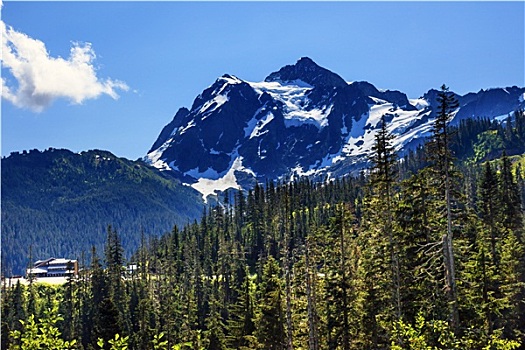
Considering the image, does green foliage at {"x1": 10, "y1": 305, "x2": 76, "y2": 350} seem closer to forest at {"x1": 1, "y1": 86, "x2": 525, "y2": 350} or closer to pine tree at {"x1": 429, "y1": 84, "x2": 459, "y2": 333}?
forest at {"x1": 1, "y1": 86, "x2": 525, "y2": 350}

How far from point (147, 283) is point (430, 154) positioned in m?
105

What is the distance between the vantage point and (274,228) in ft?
463

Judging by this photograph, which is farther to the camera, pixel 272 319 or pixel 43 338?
pixel 272 319

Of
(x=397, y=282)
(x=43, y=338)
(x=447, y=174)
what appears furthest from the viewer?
(x=397, y=282)

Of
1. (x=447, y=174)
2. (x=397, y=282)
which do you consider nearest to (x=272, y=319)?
(x=397, y=282)

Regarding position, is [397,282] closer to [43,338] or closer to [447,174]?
[447,174]

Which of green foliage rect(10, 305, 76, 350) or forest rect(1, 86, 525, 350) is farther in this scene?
forest rect(1, 86, 525, 350)

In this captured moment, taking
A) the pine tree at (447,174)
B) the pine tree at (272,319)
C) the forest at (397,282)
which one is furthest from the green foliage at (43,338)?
the pine tree at (272,319)

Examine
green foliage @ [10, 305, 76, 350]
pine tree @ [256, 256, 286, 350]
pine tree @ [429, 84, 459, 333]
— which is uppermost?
pine tree @ [429, 84, 459, 333]

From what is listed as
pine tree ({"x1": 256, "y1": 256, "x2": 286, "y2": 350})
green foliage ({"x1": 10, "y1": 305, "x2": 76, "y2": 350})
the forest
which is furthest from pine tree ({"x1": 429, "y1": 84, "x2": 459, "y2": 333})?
pine tree ({"x1": 256, "y1": 256, "x2": 286, "y2": 350})

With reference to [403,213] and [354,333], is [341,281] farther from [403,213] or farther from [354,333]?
[403,213]

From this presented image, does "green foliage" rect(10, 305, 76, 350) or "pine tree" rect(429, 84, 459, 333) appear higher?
"pine tree" rect(429, 84, 459, 333)

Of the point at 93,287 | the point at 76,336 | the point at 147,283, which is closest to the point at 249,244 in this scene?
the point at 147,283

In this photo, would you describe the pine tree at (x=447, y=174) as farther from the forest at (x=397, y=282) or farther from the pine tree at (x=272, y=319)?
the pine tree at (x=272, y=319)
